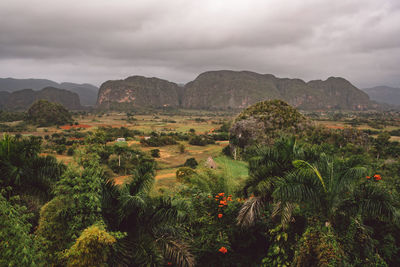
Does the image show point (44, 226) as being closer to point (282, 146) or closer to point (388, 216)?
point (282, 146)

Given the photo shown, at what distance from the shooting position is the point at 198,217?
23.5ft

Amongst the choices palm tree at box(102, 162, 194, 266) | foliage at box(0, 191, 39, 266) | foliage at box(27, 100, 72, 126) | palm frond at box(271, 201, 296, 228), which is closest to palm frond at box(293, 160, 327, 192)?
palm frond at box(271, 201, 296, 228)

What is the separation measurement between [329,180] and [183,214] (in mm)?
3653

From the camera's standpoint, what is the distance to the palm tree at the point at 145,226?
532 cm

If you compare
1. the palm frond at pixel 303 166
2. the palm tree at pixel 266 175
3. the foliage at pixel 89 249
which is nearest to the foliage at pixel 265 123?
the palm tree at pixel 266 175

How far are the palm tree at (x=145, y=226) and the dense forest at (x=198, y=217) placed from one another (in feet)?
0.08

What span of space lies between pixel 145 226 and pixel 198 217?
73.3 inches

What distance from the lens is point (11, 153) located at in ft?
23.3

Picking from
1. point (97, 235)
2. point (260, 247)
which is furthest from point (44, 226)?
point (260, 247)

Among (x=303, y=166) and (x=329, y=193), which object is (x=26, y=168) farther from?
(x=329, y=193)

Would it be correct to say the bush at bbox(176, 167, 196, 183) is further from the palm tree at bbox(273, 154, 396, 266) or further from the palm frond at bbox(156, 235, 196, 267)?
the palm tree at bbox(273, 154, 396, 266)

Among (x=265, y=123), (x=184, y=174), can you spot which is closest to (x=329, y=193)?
(x=184, y=174)

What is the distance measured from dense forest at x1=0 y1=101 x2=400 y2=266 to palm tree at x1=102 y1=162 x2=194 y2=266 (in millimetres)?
24

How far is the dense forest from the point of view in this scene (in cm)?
468
